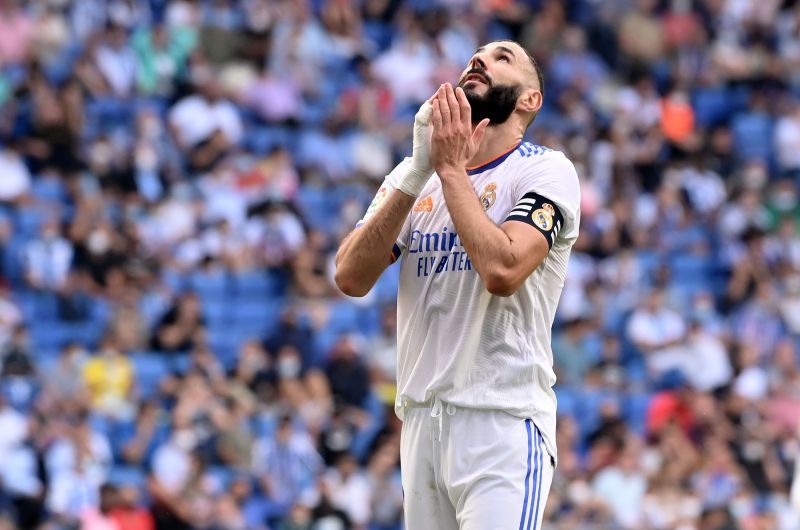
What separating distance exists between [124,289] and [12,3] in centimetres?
473

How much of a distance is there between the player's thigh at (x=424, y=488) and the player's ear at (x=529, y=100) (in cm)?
125

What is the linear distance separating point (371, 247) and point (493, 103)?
0.74m

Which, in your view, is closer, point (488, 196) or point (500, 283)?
point (500, 283)

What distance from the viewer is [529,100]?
585 centimetres

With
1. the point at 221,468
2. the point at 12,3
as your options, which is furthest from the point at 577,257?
the point at 12,3

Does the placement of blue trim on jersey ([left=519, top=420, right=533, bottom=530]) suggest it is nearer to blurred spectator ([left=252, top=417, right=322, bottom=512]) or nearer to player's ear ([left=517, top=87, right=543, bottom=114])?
player's ear ([left=517, top=87, right=543, bottom=114])

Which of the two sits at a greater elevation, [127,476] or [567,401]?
[567,401]

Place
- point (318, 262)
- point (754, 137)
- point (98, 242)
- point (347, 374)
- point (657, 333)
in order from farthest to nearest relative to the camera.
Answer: point (754, 137), point (657, 333), point (318, 262), point (98, 242), point (347, 374)

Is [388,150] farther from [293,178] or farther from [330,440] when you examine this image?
[330,440]

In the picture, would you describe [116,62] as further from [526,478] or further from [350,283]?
[526,478]

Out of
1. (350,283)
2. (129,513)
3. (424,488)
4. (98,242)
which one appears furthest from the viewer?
(98,242)

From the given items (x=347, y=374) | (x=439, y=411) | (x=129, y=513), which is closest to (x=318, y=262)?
(x=347, y=374)

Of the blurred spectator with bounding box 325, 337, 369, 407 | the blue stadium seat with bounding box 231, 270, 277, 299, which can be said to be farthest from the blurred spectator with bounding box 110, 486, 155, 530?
the blue stadium seat with bounding box 231, 270, 277, 299

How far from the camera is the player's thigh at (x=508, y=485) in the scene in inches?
210
